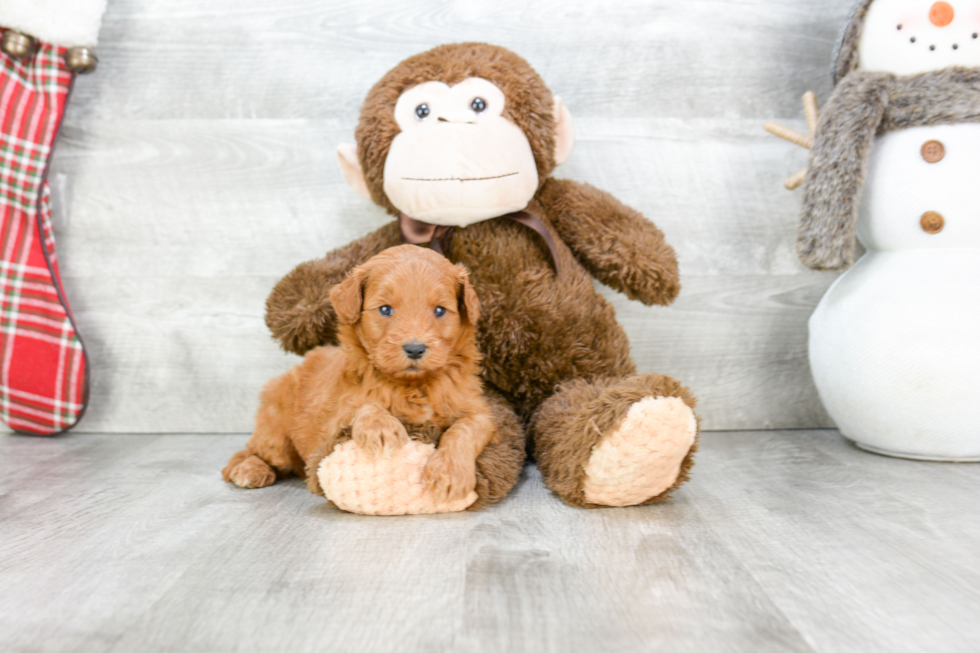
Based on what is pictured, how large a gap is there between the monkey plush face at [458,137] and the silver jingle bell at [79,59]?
521mm

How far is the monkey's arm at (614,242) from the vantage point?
106 centimetres

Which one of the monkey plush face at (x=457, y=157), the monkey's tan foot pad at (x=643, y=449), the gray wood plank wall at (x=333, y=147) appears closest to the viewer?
the monkey's tan foot pad at (x=643, y=449)

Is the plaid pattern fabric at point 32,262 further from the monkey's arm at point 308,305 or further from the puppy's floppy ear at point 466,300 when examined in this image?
the puppy's floppy ear at point 466,300

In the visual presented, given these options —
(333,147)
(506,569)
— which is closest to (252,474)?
(506,569)

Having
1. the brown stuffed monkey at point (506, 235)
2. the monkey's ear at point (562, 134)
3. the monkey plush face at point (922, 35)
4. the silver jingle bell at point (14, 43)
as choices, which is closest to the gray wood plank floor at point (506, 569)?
the brown stuffed monkey at point (506, 235)

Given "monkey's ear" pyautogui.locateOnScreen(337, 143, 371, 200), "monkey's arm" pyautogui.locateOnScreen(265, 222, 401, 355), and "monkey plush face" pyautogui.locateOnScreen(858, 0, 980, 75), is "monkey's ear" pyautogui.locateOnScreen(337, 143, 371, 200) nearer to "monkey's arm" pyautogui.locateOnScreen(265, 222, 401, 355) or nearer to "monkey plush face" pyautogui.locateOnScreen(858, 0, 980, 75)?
"monkey's arm" pyautogui.locateOnScreen(265, 222, 401, 355)

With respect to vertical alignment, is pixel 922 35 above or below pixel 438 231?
above

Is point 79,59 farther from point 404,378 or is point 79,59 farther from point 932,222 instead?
point 932,222

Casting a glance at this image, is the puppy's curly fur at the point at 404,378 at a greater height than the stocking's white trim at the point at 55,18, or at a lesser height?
lesser

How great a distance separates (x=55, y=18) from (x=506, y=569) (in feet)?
3.86

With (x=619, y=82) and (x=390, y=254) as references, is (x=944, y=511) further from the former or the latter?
(x=619, y=82)

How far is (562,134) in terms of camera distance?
1.11 meters

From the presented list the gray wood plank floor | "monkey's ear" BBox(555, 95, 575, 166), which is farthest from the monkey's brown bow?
the gray wood plank floor

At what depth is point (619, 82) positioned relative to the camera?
1320 mm
